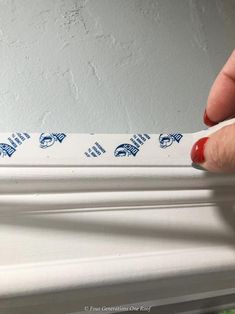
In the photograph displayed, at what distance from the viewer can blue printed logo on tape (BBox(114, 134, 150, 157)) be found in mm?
414

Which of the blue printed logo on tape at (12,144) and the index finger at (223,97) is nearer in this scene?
the blue printed logo on tape at (12,144)

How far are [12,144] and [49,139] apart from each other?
0.12 ft

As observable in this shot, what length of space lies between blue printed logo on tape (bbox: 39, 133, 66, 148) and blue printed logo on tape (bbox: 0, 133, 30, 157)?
1 cm

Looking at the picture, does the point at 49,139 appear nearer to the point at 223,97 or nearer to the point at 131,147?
the point at 131,147

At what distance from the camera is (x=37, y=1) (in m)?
0.50

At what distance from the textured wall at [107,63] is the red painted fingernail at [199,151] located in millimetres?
96

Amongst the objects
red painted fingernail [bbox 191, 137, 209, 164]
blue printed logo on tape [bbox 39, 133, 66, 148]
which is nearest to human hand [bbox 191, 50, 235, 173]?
red painted fingernail [bbox 191, 137, 209, 164]

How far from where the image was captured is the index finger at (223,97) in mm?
486

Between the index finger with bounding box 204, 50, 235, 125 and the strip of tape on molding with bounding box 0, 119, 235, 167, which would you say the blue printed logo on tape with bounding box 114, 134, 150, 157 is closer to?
the strip of tape on molding with bounding box 0, 119, 235, 167

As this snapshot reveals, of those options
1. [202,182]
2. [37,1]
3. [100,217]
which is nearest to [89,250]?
[100,217]

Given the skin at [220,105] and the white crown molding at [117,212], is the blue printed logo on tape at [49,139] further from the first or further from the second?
the skin at [220,105]

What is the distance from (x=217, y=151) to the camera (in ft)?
1.24

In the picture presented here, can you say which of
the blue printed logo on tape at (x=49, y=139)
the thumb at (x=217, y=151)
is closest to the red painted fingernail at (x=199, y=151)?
the thumb at (x=217, y=151)

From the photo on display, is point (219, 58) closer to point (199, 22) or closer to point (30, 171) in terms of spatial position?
point (199, 22)
